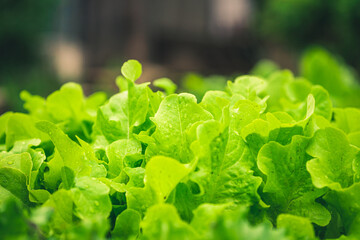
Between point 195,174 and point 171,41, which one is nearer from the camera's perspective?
point 195,174

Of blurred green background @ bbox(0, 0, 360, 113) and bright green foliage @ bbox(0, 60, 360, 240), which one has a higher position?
bright green foliage @ bbox(0, 60, 360, 240)

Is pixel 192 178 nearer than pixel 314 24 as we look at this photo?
Yes

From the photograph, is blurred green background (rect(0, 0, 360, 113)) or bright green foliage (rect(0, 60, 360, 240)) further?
→ blurred green background (rect(0, 0, 360, 113))

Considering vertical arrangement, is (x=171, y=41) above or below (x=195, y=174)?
below

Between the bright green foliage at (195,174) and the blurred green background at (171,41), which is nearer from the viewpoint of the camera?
the bright green foliage at (195,174)

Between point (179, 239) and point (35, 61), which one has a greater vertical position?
point (179, 239)

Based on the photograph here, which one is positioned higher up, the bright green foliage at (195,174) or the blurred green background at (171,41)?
the bright green foliage at (195,174)

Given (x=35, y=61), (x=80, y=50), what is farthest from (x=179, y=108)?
(x=80, y=50)

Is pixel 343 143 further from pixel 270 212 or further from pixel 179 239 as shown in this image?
pixel 179 239
